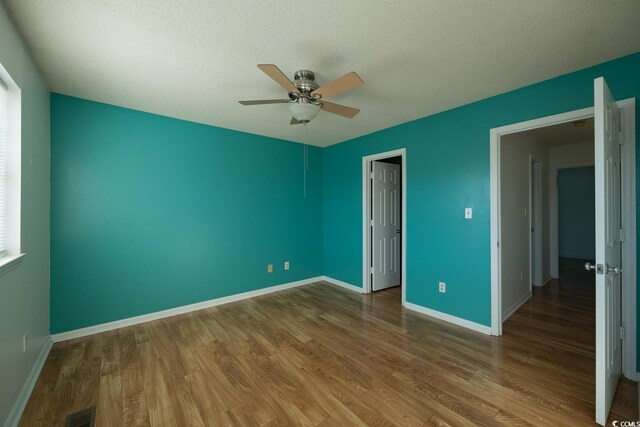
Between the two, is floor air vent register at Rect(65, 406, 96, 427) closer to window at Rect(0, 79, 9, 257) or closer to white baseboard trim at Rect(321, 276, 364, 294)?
window at Rect(0, 79, 9, 257)

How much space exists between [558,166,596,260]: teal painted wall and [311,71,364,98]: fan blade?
25.5ft

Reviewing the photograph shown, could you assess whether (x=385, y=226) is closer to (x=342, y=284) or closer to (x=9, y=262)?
(x=342, y=284)

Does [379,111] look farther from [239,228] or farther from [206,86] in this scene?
[239,228]

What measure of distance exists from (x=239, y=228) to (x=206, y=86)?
1959 millimetres

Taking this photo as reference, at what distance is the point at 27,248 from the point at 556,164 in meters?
7.18

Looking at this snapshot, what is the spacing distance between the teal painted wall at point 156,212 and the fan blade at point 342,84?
2.10 m

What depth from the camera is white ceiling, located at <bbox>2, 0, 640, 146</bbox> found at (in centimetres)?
147

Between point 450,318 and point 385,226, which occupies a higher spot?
point 385,226

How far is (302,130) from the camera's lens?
375 centimetres

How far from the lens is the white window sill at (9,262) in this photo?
4.64ft

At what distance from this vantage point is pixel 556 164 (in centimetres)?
471

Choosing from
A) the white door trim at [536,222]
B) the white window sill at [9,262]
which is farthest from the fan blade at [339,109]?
the white door trim at [536,222]

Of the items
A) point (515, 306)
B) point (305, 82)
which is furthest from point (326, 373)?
point (515, 306)

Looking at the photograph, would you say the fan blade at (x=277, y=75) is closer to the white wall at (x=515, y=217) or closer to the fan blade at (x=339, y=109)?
the fan blade at (x=339, y=109)
